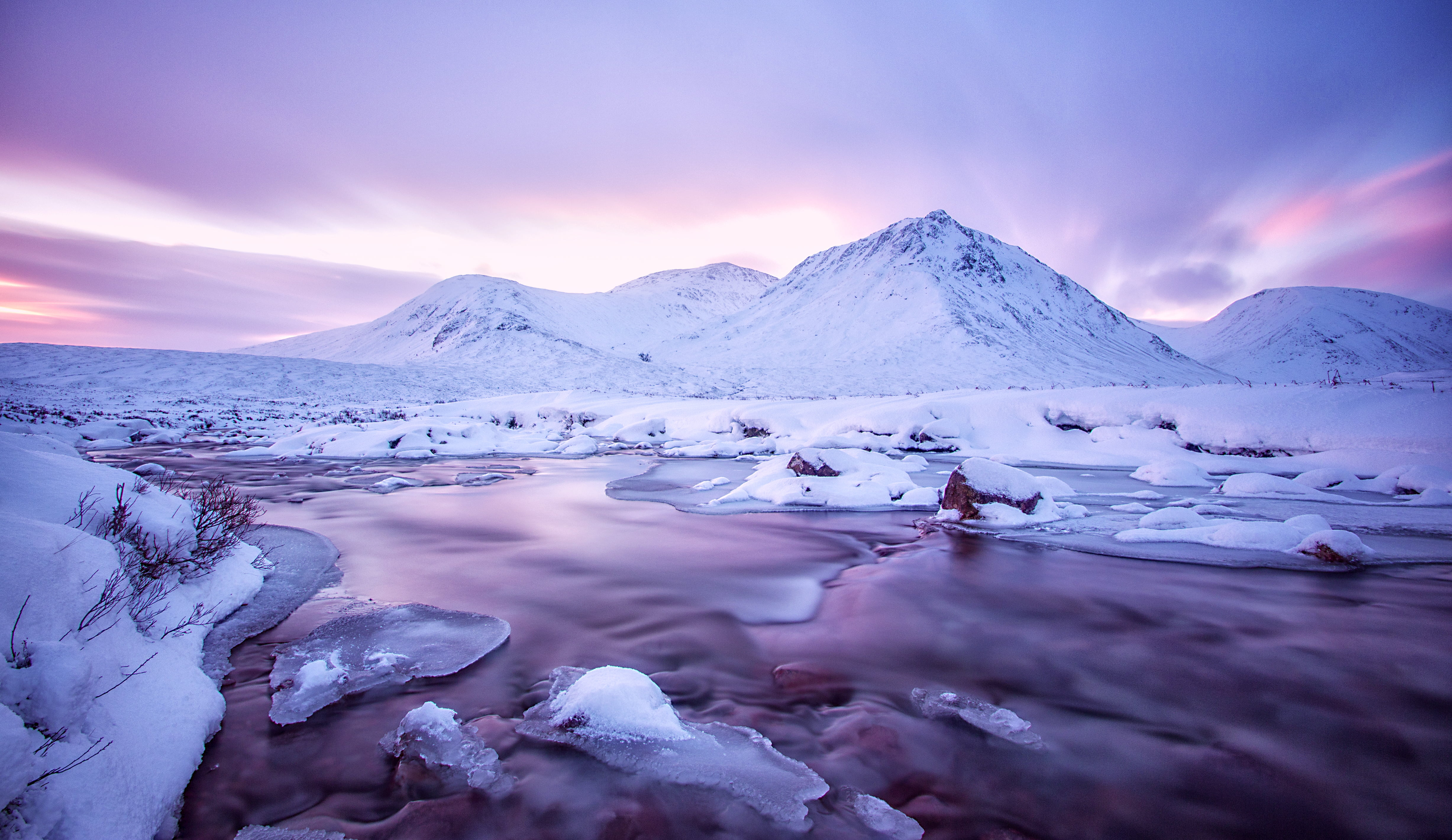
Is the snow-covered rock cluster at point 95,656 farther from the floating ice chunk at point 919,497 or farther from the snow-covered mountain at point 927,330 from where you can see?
the snow-covered mountain at point 927,330

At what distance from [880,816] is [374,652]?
409cm

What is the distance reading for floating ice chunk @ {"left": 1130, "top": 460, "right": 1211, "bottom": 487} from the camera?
1366 centimetres

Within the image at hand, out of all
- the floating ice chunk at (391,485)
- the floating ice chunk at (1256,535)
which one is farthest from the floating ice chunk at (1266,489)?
the floating ice chunk at (391,485)

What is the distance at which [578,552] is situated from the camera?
8547mm

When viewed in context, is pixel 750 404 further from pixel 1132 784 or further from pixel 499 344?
pixel 499 344

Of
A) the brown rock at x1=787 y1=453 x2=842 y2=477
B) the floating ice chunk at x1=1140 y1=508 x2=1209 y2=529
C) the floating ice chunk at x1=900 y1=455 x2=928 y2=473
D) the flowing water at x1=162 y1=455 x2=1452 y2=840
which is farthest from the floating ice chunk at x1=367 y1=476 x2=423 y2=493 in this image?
the floating ice chunk at x1=1140 y1=508 x2=1209 y2=529

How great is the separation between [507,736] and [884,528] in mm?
7434

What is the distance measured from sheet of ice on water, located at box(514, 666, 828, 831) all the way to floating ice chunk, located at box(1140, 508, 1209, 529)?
26.2 feet

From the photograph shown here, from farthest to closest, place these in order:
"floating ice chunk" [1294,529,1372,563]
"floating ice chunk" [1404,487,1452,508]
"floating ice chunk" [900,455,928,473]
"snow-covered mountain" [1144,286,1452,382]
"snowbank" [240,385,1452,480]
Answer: "snow-covered mountain" [1144,286,1452,382] < "floating ice chunk" [900,455,928,473] < "snowbank" [240,385,1452,480] < "floating ice chunk" [1404,487,1452,508] < "floating ice chunk" [1294,529,1372,563]

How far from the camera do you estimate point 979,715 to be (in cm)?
397

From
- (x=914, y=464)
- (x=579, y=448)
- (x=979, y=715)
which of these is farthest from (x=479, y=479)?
(x=979, y=715)

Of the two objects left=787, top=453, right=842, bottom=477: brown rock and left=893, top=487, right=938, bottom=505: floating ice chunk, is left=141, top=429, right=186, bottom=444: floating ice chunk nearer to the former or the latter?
left=787, top=453, right=842, bottom=477: brown rock

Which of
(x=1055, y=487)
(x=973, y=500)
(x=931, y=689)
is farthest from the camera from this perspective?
(x=1055, y=487)

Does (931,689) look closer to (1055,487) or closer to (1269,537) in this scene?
(1269,537)
